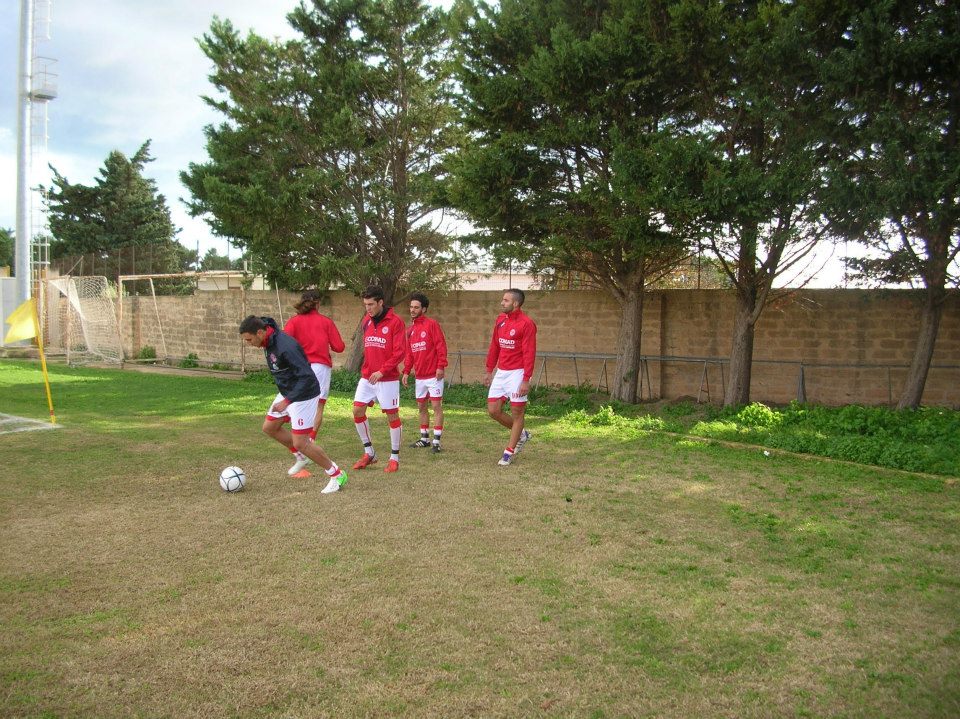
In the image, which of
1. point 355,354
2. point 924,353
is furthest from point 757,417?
point 355,354

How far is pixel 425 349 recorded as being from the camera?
29.6 feet

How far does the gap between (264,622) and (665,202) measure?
8.28 meters

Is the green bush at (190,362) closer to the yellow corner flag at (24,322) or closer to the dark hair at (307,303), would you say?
the yellow corner flag at (24,322)

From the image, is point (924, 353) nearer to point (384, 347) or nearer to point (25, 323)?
point (384, 347)

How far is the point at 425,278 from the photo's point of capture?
16750mm

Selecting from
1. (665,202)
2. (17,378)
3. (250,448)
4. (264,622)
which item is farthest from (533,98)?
(17,378)

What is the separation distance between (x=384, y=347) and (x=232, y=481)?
7.00ft

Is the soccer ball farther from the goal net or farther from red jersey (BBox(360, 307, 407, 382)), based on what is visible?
the goal net

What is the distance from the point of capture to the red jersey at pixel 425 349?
29.6 ft

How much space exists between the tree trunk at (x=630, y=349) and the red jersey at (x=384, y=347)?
20.7 feet

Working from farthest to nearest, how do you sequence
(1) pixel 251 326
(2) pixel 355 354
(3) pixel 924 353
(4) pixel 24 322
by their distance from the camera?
(2) pixel 355 354
(4) pixel 24 322
(3) pixel 924 353
(1) pixel 251 326

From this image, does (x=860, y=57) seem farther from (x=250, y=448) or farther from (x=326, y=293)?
(x=326, y=293)

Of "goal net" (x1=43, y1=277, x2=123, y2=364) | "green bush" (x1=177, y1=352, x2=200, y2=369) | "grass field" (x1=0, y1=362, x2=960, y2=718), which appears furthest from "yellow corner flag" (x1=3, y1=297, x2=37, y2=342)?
"goal net" (x1=43, y1=277, x2=123, y2=364)

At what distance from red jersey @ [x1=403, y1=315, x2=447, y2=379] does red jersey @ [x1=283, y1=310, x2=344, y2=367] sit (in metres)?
0.90
